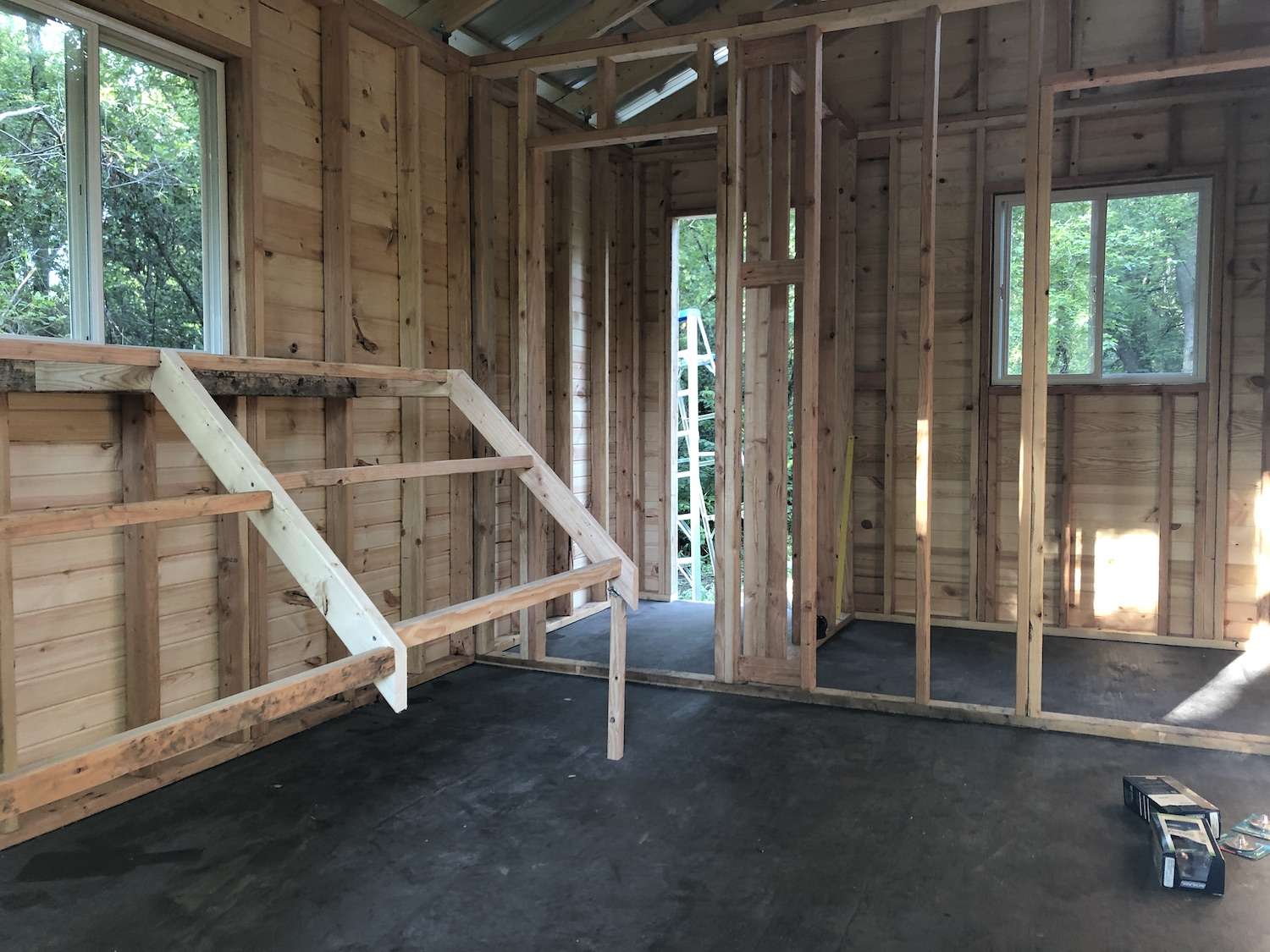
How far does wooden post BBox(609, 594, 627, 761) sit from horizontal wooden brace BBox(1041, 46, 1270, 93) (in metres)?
2.72

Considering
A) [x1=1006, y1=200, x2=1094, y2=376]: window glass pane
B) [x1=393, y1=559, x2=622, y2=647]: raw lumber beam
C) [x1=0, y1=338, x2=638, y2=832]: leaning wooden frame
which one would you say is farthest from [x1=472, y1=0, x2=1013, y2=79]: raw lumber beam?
[x1=393, y1=559, x2=622, y2=647]: raw lumber beam

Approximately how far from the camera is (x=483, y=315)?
4.80 meters

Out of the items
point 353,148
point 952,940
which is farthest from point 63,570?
point 952,940

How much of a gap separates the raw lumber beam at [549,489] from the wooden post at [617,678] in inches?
3.2

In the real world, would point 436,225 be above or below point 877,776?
above

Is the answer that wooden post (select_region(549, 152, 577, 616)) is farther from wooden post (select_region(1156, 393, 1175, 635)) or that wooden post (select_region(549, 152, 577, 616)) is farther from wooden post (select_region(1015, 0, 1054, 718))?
wooden post (select_region(1156, 393, 1175, 635))

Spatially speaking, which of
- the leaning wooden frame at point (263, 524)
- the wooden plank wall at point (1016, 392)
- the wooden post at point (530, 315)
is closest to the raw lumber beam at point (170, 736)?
the leaning wooden frame at point (263, 524)

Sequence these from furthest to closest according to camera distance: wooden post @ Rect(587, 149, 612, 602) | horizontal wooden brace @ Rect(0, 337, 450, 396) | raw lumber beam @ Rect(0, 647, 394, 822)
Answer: wooden post @ Rect(587, 149, 612, 602) → horizontal wooden brace @ Rect(0, 337, 450, 396) → raw lumber beam @ Rect(0, 647, 394, 822)

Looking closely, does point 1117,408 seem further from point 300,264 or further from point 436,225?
point 300,264

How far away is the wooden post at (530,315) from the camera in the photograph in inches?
181

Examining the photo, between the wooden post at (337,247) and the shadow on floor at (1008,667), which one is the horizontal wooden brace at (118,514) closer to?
the wooden post at (337,247)

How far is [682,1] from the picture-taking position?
5.57 m

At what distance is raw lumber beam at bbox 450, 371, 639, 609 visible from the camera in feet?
10.8

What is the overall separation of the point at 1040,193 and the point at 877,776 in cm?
241
